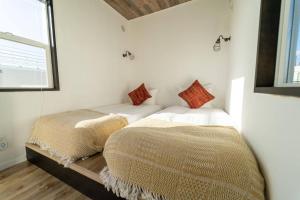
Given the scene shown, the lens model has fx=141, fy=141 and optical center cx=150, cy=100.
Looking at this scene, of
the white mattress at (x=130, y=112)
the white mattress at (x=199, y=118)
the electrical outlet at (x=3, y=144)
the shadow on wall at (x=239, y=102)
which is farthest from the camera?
the white mattress at (x=130, y=112)

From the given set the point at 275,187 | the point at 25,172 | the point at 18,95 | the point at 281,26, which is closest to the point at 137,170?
the point at 275,187

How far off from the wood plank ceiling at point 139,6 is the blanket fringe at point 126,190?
2996 millimetres

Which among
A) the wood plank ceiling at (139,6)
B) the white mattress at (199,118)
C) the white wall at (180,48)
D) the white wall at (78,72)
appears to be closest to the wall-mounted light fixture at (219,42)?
the white wall at (180,48)

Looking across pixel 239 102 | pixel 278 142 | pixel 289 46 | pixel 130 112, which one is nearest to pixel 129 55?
pixel 130 112

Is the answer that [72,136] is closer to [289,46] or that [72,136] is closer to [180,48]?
[289,46]

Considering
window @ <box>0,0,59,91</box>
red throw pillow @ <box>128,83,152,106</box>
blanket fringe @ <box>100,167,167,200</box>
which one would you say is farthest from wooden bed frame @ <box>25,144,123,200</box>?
red throw pillow @ <box>128,83,152,106</box>

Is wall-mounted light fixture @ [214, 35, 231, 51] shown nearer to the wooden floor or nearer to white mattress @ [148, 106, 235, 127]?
white mattress @ [148, 106, 235, 127]

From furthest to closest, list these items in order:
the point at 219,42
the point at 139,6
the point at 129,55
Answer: the point at 129,55, the point at 139,6, the point at 219,42

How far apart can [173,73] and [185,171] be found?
2.54m

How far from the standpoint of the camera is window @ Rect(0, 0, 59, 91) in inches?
64.9

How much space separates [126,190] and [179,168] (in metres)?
0.39

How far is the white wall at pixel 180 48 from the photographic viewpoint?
2648 millimetres

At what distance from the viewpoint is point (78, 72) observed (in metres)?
2.38

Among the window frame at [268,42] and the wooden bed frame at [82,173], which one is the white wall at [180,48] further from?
the wooden bed frame at [82,173]
